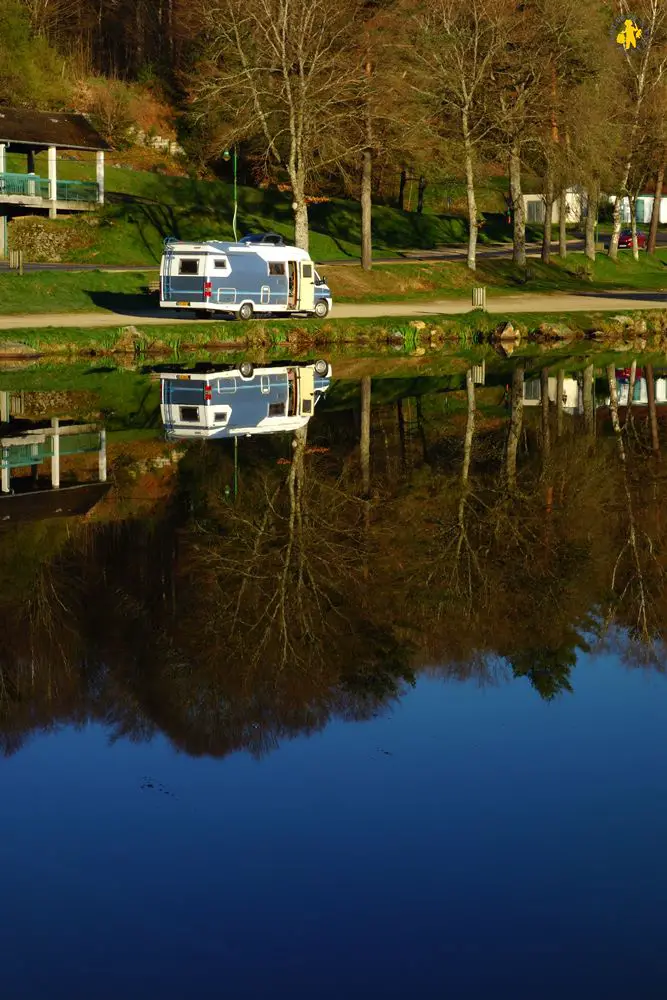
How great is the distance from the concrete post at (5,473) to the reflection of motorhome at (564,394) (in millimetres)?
11514

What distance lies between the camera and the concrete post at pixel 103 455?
67.1 feet

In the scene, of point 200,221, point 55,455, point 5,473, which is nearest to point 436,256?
point 200,221

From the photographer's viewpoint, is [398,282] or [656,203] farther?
[656,203]

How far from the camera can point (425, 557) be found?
610 inches

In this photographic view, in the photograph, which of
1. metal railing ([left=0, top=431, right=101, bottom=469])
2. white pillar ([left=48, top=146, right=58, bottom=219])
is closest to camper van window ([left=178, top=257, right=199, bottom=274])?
white pillar ([left=48, top=146, right=58, bottom=219])

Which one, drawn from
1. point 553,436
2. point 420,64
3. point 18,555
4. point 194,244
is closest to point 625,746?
point 18,555

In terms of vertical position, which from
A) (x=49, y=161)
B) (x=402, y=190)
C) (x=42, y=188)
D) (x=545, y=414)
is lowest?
(x=545, y=414)

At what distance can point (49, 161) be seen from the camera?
6097 cm

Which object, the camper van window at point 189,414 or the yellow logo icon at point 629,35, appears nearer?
the camper van window at point 189,414

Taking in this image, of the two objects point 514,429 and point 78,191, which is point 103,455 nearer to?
point 514,429

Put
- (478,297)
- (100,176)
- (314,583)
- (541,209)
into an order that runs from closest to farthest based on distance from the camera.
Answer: (314,583) < (478,297) < (100,176) < (541,209)

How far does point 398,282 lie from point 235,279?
722 inches

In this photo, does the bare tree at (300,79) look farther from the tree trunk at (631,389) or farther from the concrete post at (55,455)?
the concrete post at (55,455)

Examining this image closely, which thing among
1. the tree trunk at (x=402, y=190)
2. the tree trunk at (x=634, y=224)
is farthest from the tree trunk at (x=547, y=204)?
the tree trunk at (x=402, y=190)
